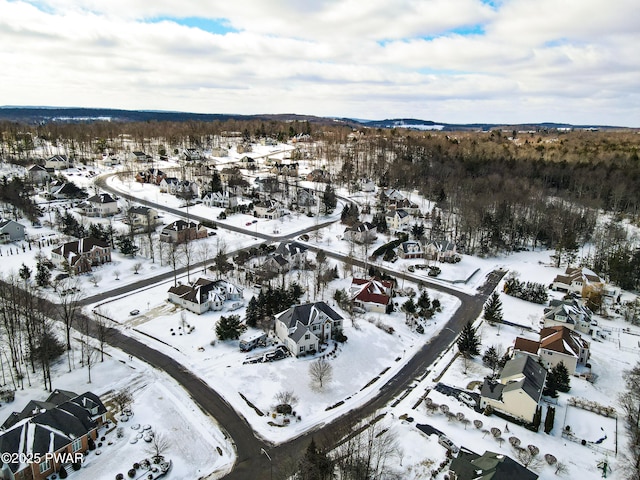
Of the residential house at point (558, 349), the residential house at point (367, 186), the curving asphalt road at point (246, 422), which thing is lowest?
the curving asphalt road at point (246, 422)

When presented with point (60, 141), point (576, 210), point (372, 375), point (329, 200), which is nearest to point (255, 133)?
point (60, 141)

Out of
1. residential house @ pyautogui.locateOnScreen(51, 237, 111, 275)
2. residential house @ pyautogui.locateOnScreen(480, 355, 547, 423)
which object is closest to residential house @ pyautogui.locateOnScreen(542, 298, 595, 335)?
residential house @ pyautogui.locateOnScreen(480, 355, 547, 423)

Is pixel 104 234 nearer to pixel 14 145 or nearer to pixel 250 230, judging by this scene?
pixel 250 230

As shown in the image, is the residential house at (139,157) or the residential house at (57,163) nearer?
the residential house at (57,163)

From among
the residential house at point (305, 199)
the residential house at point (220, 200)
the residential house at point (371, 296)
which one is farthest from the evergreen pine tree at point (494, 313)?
the residential house at point (220, 200)

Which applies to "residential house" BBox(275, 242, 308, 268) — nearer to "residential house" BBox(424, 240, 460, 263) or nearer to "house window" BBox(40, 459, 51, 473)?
"residential house" BBox(424, 240, 460, 263)

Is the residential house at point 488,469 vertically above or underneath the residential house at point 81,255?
underneath

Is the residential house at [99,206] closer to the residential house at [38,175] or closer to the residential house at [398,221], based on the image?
the residential house at [38,175]
